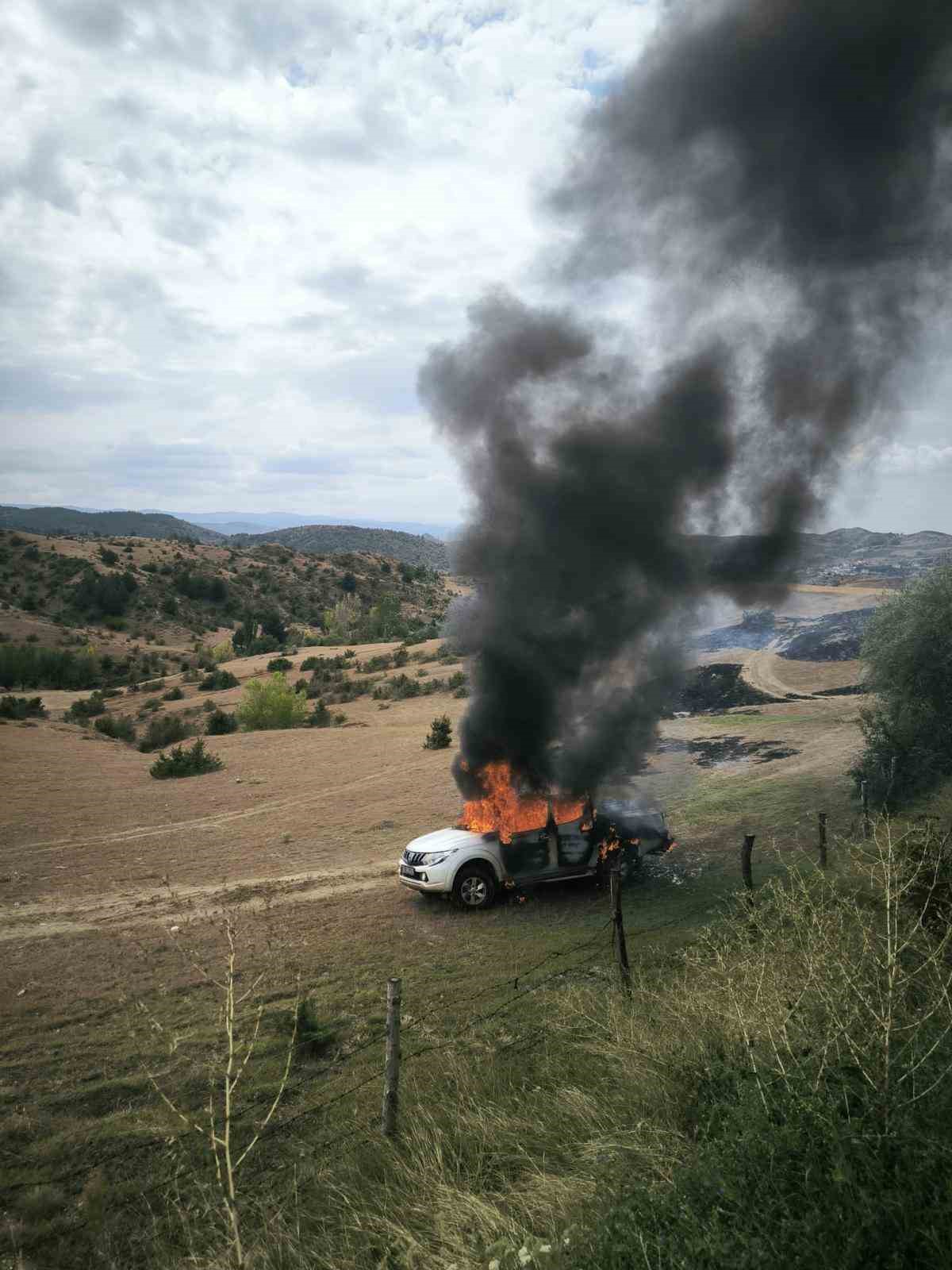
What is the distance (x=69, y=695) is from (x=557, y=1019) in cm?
4331

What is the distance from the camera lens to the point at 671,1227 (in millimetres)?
3889

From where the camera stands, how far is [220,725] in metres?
33.8

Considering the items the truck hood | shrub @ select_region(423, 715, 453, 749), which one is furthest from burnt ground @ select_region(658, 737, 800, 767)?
the truck hood

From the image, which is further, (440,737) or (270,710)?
(270,710)

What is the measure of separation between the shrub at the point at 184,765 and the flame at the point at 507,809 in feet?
47.1

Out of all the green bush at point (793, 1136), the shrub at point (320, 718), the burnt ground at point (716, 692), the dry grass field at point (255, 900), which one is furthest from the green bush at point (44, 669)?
the green bush at point (793, 1136)

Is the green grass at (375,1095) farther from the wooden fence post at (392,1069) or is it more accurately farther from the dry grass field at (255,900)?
the wooden fence post at (392,1069)

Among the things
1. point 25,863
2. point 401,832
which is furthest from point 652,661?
point 25,863

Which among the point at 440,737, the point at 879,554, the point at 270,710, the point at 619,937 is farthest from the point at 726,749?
the point at 879,554

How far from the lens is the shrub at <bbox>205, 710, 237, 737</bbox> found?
3372 centimetres

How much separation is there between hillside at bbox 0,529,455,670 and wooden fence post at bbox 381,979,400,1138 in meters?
56.4

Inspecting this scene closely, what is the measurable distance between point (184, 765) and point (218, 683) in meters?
21.2

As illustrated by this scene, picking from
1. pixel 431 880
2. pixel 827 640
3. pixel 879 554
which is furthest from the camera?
pixel 879 554

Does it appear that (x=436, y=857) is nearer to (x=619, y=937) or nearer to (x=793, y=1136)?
(x=619, y=937)
